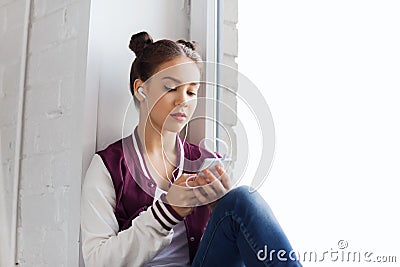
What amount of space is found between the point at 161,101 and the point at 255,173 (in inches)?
10.3

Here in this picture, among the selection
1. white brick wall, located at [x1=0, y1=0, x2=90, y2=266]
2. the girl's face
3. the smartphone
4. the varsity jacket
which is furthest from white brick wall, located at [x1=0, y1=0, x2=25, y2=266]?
the smartphone

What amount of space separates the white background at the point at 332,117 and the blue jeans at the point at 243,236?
Answer: 10 centimetres

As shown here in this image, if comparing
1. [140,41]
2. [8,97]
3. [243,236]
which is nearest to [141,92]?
[140,41]

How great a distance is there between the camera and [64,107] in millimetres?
1561

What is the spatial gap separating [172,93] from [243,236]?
352 mm

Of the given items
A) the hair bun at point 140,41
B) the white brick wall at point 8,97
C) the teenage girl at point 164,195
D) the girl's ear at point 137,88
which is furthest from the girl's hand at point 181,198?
the white brick wall at point 8,97

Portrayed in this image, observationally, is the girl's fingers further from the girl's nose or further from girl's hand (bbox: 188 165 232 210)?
the girl's nose

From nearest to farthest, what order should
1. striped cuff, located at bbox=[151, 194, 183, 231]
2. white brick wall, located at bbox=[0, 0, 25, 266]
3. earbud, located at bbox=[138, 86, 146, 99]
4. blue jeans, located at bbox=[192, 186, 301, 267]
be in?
blue jeans, located at bbox=[192, 186, 301, 267], striped cuff, located at bbox=[151, 194, 183, 231], earbud, located at bbox=[138, 86, 146, 99], white brick wall, located at bbox=[0, 0, 25, 266]

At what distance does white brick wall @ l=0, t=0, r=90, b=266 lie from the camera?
151 cm

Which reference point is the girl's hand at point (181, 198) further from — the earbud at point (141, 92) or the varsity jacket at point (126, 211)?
the earbud at point (141, 92)

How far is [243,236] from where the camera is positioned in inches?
47.9

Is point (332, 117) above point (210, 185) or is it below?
above

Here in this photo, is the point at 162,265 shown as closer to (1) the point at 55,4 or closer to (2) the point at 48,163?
(2) the point at 48,163

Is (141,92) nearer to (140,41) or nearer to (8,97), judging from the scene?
(140,41)
